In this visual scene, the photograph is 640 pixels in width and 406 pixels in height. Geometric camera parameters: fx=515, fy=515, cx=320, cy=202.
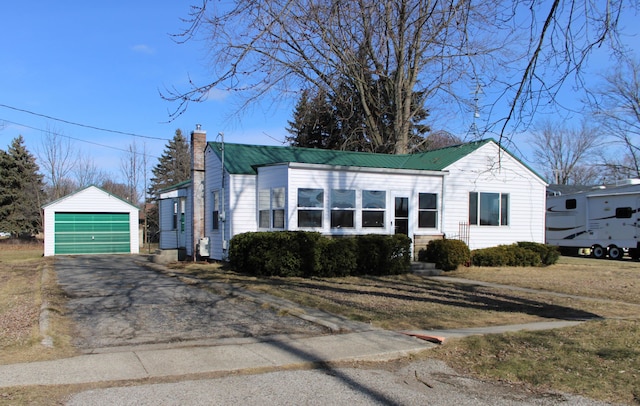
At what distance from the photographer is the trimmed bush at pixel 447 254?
56.7 ft

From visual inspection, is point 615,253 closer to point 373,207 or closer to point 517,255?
point 517,255

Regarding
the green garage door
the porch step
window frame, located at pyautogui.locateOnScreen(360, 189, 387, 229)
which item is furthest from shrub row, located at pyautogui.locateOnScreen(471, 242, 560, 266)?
the green garage door

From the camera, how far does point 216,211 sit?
19.1 metres

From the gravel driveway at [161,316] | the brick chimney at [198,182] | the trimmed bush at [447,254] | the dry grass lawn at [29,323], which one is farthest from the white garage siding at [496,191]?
the dry grass lawn at [29,323]

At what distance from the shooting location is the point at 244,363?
600 cm

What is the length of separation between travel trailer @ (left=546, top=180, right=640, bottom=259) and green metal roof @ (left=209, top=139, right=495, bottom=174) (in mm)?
9511

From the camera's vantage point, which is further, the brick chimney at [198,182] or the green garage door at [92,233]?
the green garage door at [92,233]

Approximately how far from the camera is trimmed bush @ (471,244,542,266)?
1891 cm

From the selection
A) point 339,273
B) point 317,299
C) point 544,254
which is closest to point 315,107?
point 339,273

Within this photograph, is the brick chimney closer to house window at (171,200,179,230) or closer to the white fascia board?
house window at (171,200,179,230)

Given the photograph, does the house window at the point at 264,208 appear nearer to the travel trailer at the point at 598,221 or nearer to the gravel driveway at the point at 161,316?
the gravel driveway at the point at 161,316

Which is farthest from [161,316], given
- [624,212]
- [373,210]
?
[624,212]

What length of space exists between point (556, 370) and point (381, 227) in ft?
39.7

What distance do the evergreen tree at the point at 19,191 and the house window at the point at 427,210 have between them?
40736 millimetres
